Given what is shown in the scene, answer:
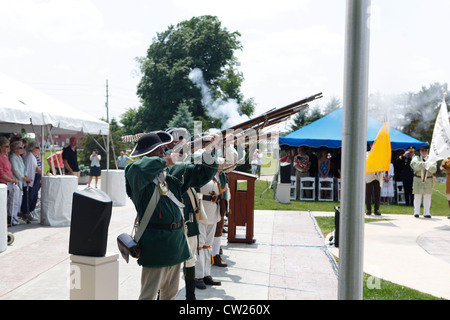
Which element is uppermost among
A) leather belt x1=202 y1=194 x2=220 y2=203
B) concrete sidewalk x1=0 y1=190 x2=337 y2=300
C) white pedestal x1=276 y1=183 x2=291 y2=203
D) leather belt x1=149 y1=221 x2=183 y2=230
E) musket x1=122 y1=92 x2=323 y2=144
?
musket x1=122 y1=92 x2=323 y2=144

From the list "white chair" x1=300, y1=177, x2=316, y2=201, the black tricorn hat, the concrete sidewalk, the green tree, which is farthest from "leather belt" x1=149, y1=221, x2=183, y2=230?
the green tree

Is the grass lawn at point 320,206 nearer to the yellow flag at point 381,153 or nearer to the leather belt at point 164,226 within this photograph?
the yellow flag at point 381,153

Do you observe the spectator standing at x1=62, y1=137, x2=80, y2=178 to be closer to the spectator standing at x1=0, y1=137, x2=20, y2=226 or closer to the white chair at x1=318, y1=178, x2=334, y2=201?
the spectator standing at x1=0, y1=137, x2=20, y2=226

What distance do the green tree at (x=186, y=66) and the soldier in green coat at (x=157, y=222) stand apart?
114 feet

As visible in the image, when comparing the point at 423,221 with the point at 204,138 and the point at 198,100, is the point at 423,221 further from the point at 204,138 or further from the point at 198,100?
Result: the point at 198,100

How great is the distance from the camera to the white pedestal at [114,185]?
42.5ft

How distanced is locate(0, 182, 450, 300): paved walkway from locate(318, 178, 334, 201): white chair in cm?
633

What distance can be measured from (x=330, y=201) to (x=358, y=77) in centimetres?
1418

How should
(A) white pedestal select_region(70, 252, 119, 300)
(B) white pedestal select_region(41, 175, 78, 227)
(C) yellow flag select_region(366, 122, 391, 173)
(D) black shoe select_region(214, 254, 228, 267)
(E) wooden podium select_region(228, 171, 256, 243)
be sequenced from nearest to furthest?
(A) white pedestal select_region(70, 252, 119, 300), (D) black shoe select_region(214, 254, 228, 267), (E) wooden podium select_region(228, 171, 256, 243), (B) white pedestal select_region(41, 175, 78, 227), (C) yellow flag select_region(366, 122, 391, 173)

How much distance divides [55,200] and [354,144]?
8403 mm

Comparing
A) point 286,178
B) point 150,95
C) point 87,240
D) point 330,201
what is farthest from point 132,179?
point 150,95

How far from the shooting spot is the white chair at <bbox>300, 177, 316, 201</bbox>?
54.6ft

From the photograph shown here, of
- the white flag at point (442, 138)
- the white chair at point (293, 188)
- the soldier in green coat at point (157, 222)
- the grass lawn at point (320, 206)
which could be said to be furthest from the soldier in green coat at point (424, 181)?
the soldier in green coat at point (157, 222)
